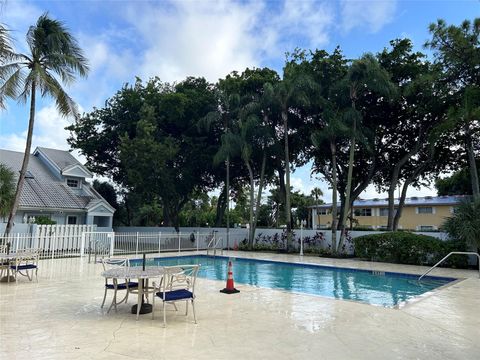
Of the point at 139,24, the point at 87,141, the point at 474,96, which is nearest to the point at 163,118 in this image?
the point at 87,141

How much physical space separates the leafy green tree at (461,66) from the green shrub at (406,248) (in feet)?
11.4

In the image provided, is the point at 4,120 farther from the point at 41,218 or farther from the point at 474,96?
the point at 474,96

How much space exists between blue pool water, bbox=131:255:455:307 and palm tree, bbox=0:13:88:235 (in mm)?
7615

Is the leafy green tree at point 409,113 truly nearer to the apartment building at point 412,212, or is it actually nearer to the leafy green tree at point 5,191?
the apartment building at point 412,212

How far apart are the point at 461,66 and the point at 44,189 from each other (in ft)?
82.5

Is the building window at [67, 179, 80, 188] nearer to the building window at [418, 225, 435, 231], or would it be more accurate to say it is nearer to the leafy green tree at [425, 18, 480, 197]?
the leafy green tree at [425, 18, 480, 197]

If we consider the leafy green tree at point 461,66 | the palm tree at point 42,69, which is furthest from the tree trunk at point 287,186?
the palm tree at point 42,69

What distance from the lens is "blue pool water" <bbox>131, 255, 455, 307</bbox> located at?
33.6 feet

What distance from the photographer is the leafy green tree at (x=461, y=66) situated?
16047 millimetres

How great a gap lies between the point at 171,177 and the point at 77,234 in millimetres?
9442

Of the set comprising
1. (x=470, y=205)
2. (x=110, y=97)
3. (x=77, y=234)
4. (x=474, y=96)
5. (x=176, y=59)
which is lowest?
(x=77, y=234)

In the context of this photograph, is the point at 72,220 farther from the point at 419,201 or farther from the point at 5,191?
the point at 419,201

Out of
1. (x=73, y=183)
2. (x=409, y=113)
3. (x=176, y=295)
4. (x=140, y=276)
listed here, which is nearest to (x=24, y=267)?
(x=140, y=276)

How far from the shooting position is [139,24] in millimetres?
13969
